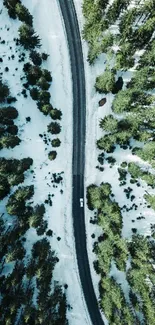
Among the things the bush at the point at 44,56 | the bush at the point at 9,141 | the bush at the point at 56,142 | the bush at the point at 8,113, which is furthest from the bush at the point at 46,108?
the bush at the point at 44,56

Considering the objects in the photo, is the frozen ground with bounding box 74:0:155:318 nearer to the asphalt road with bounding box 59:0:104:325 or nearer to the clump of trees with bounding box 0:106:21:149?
the asphalt road with bounding box 59:0:104:325

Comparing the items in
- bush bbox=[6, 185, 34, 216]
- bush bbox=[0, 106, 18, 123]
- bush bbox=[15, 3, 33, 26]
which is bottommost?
bush bbox=[6, 185, 34, 216]

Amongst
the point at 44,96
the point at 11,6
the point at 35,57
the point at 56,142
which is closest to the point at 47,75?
the point at 35,57

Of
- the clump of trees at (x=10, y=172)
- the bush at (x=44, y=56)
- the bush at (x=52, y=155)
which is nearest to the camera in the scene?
the clump of trees at (x=10, y=172)

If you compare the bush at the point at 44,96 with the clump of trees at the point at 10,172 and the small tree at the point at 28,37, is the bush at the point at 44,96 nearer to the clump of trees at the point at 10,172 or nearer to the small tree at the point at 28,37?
the small tree at the point at 28,37

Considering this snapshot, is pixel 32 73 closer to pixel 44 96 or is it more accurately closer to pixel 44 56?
pixel 44 56

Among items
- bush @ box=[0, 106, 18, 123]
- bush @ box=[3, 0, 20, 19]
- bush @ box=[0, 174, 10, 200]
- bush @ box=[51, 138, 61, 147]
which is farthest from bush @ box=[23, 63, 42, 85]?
bush @ box=[0, 174, 10, 200]
